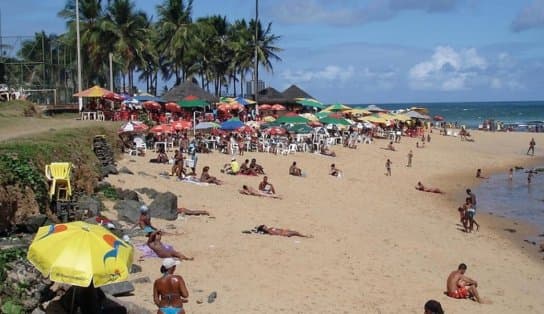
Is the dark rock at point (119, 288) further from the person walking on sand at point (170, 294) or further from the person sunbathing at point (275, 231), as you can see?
the person sunbathing at point (275, 231)

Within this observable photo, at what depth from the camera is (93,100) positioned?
30469 mm

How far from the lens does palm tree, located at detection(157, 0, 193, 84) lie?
46.4 meters

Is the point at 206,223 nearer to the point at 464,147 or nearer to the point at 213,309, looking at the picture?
the point at 213,309

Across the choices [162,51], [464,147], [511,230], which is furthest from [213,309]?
[162,51]

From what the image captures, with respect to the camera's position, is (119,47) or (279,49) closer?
(119,47)

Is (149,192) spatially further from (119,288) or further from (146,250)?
(119,288)

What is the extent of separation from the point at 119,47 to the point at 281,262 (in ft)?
95.1

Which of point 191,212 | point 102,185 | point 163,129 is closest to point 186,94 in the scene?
point 163,129

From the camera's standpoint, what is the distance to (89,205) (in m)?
11.8

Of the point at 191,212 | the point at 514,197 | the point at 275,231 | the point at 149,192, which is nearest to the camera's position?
the point at 275,231

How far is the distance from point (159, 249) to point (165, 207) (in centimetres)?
358

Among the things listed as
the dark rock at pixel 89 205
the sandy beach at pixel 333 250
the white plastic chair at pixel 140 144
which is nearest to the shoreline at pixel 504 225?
the sandy beach at pixel 333 250

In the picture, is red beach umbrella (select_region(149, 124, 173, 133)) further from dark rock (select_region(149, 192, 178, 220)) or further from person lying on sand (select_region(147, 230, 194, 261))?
person lying on sand (select_region(147, 230, 194, 261))

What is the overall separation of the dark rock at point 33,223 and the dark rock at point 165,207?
3914 millimetres
